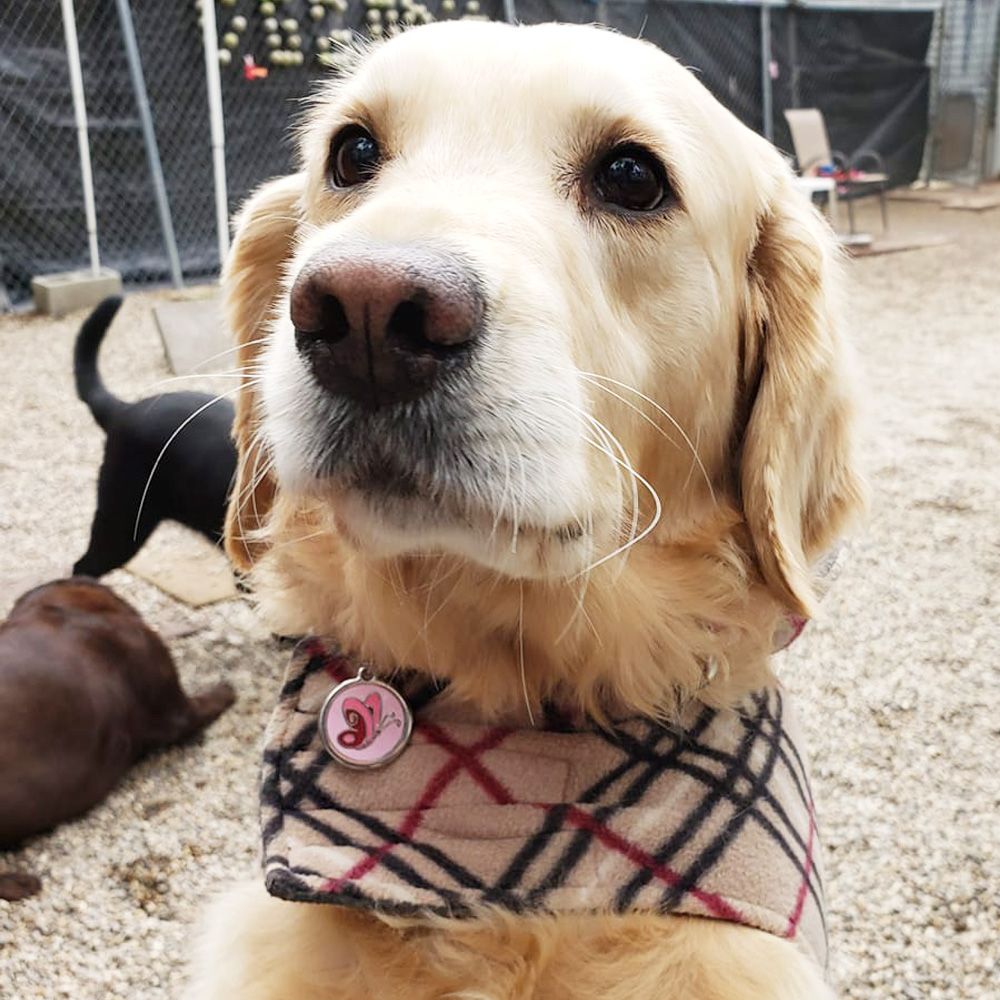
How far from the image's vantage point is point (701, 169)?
1.43 metres

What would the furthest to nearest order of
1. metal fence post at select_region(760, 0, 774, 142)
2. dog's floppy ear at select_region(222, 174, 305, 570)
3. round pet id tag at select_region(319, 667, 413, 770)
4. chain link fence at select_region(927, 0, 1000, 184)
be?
1. chain link fence at select_region(927, 0, 1000, 184)
2. metal fence post at select_region(760, 0, 774, 142)
3. dog's floppy ear at select_region(222, 174, 305, 570)
4. round pet id tag at select_region(319, 667, 413, 770)

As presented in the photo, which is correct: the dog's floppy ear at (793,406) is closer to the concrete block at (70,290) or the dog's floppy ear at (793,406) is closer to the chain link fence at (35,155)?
the concrete block at (70,290)

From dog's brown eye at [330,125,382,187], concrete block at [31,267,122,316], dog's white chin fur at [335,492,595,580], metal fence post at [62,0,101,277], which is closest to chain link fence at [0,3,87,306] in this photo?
metal fence post at [62,0,101,277]

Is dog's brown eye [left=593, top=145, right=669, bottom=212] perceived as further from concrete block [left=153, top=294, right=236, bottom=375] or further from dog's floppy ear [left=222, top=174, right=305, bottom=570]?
concrete block [left=153, top=294, right=236, bottom=375]

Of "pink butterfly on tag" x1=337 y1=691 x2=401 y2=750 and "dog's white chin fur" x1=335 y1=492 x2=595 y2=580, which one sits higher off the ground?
"dog's white chin fur" x1=335 y1=492 x2=595 y2=580

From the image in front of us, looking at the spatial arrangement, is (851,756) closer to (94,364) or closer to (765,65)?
(94,364)

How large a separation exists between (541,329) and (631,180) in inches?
15.9

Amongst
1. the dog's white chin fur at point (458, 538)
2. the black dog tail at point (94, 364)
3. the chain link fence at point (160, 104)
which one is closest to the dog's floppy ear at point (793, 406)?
the dog's white chin fur at point (458, 538)

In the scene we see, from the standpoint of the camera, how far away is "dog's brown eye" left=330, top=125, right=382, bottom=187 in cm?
149

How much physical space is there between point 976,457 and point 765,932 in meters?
4.21

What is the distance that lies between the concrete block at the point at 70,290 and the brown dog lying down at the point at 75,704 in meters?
5.61

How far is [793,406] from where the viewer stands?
1.53 metres

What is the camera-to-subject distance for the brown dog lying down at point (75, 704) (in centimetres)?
236

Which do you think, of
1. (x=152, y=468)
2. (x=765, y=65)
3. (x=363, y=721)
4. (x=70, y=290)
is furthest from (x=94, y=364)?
(x=765, y=65)
